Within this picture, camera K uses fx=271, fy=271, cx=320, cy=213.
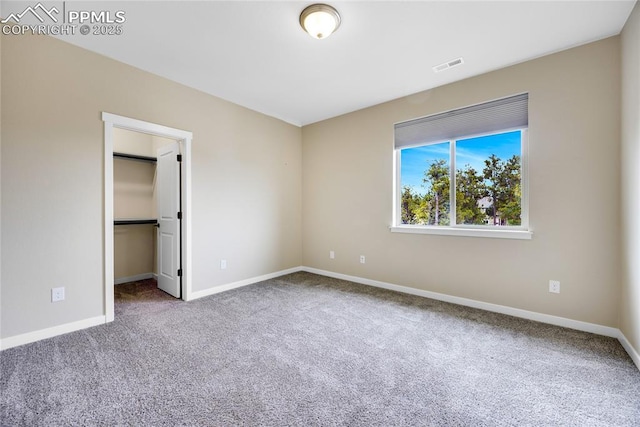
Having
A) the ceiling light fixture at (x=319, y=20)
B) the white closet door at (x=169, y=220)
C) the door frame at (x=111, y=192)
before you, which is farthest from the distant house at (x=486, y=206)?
the white closet door at (x=169, y=220)

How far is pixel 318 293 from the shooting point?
3.63 metres

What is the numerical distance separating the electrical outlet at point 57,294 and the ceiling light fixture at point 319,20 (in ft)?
10.2

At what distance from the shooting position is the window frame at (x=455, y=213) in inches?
112

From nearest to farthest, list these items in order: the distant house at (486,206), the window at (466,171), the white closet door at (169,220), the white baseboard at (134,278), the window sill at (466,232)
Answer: the window sill at (466,232) → the window at (466,171) → the distant house at (486,206) → the white closet door at (169,220) → the white baseboard at (134,278)

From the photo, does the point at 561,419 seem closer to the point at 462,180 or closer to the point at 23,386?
the point at 462,180

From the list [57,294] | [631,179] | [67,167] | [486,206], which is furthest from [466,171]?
[57,294]

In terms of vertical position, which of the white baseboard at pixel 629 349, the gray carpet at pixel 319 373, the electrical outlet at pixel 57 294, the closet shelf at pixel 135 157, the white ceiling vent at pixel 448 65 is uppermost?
the white ceiling vent at pixel 448 65

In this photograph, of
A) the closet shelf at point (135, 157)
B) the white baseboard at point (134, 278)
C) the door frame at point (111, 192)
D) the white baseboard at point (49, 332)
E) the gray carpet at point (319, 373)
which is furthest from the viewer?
the white baseboard at point (134, 278)

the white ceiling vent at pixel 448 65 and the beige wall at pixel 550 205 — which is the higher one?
the white ceiling vent at pixel 448 65

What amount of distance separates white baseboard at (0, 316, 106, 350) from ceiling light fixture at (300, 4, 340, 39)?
3.27 m

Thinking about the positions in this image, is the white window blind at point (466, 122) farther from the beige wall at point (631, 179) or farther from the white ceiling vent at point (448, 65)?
the beige wall at point (631, 179)

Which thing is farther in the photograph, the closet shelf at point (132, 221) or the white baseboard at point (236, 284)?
the closet shelf at point (132, 221)

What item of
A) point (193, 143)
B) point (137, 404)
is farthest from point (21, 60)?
point (137, 404)

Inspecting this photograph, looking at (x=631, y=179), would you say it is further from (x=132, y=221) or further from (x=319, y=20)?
(x=132, y=221)
